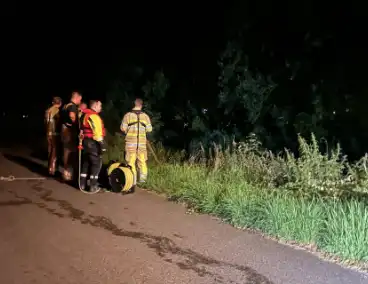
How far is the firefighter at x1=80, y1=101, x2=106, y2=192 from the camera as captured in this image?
10156 millimetres

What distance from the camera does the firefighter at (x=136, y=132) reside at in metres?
10.6

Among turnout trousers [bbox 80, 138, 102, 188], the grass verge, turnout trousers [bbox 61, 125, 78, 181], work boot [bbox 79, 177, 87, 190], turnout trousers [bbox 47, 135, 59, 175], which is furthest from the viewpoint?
turnout trousers [bbox 47, 135, 59, 175]

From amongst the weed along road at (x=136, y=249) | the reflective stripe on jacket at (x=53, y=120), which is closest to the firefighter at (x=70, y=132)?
the reflective stripe on jacket at (x=53, y=120)

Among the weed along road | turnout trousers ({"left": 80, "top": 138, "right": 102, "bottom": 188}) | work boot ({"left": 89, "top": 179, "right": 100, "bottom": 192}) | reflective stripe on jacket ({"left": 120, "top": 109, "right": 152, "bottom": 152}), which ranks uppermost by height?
reflective stripe on jacket ({"left": 120, "top": 109, "right": 152, "bottom": 152})

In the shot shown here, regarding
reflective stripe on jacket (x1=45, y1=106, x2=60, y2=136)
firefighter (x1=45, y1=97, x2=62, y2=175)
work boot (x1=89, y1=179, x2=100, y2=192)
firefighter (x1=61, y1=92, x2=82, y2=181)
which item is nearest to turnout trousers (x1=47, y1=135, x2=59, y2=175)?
firefighter (x1=45, y1=97, x2=62, y2=175)

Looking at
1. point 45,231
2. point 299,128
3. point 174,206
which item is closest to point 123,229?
point 45,231

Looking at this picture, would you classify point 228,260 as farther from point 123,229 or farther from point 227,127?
point 227,127

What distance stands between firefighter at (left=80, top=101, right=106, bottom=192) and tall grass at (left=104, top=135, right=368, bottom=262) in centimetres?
124

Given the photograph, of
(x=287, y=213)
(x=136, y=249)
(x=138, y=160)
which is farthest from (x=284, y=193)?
(x=138, y=160)

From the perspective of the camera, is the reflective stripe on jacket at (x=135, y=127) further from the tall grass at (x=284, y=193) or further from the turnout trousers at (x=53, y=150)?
the turnout trousers at (x=53, y=150)

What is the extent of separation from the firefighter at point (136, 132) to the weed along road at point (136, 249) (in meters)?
1.36

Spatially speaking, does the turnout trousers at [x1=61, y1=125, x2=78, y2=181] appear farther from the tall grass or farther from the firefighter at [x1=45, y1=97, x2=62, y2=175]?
the tall grass

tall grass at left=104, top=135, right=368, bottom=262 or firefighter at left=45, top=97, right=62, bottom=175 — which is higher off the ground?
firefighter at left=45, top=97, right=62, bottom=175

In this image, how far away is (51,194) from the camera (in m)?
10.5
